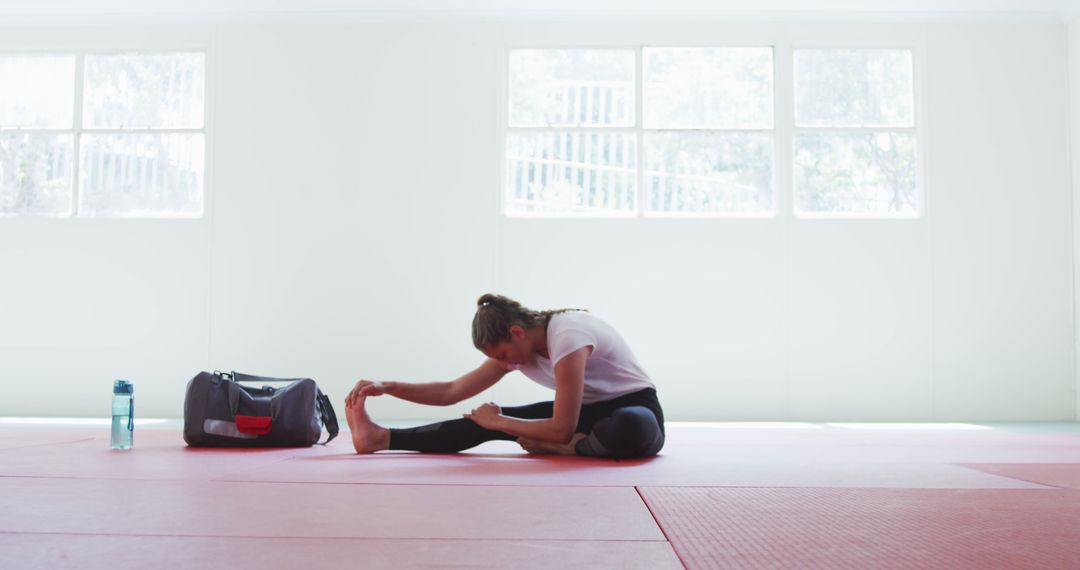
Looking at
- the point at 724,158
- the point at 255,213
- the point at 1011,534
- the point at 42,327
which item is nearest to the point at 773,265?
the point at 724,158

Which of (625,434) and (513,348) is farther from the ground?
(513,348)

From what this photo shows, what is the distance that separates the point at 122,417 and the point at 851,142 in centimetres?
566

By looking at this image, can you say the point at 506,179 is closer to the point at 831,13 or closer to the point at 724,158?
the point at 724,158

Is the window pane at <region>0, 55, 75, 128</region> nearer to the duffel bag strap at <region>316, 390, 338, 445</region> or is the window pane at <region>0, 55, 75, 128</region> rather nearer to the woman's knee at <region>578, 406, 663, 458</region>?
the duffel bag strap at <region>316, 390, 338, 445</region>

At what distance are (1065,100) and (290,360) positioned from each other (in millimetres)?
6409

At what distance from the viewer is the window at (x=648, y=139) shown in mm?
7191

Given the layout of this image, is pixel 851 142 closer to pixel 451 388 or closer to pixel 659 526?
pixel 451 388

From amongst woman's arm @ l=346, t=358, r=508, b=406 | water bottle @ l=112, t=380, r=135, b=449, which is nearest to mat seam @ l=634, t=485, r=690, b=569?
woman's arm @ l=346, t=358, r=508, b=406

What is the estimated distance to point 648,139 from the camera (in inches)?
283

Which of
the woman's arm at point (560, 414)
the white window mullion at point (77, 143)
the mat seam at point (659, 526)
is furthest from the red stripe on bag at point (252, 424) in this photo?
the white window mullion at point (77, 143)

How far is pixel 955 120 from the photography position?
7129 millimetres

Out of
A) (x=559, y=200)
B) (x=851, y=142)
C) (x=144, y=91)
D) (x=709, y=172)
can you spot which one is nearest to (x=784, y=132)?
(x=851, y=142)

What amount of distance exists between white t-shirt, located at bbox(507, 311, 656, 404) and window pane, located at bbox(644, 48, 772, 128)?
4054 mm

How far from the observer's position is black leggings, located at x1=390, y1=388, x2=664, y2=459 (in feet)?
11.0
